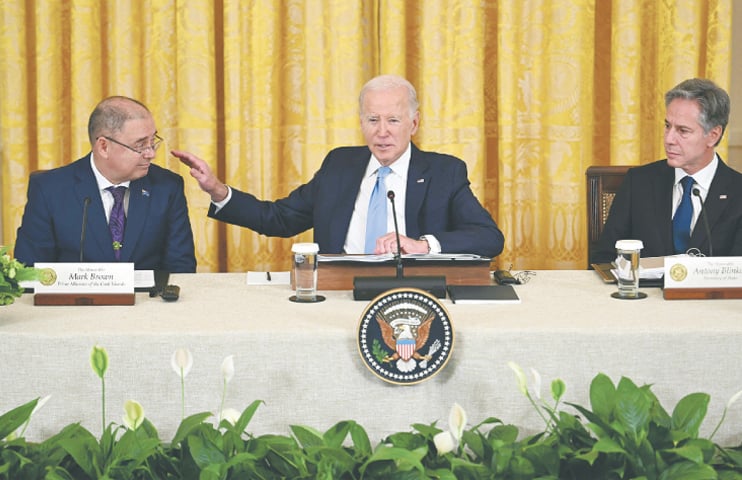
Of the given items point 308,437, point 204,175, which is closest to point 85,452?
point 308,437

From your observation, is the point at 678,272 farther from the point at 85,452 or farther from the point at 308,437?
the point at 85,452

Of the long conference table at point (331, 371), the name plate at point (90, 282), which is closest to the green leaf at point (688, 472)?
the long conference table at point (331, 371)

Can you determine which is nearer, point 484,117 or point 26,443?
point 26,443

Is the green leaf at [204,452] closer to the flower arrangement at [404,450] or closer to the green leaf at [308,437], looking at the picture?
the flower arrangement at [404,450]

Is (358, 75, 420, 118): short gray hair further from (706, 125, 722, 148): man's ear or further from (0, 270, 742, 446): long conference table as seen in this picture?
(0, 270, 742, 446): long conference table

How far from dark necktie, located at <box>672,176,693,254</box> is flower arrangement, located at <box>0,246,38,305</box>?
78.8 inches

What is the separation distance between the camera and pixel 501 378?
1.85m

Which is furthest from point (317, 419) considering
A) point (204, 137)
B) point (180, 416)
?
point (204, 137)

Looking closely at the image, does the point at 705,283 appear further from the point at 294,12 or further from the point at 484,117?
the point at 294,12

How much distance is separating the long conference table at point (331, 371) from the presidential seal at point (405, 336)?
43mm

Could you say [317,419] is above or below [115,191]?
below

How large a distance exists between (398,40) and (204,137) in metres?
0.90

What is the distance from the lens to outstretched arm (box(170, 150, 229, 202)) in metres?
2.91

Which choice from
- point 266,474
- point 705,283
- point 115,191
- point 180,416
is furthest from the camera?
point 115,191
